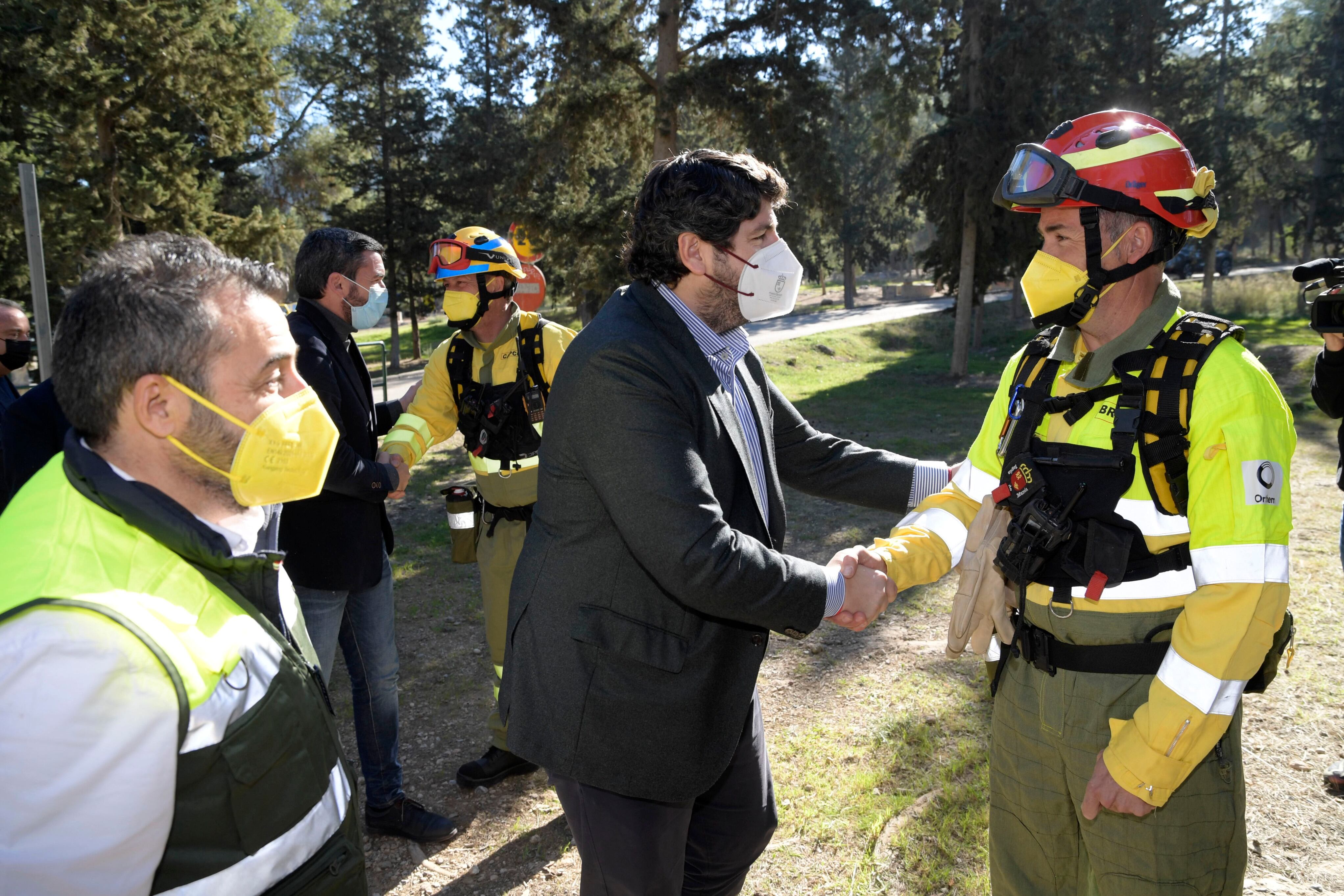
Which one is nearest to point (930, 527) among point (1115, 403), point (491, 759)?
point (1115, 403)

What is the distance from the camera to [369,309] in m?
4.05

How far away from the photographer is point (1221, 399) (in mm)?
2119

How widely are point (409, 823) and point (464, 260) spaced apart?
267 centimetres

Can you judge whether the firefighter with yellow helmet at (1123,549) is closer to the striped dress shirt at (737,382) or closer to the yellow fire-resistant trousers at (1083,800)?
the yellow fire-resistant trousers at (1083,800)

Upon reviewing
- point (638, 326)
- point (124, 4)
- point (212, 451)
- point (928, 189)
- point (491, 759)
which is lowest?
point (491, 759)

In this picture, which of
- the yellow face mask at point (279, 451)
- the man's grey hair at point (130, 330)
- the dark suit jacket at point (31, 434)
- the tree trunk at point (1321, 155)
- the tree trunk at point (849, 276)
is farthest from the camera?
the tree trunk at point (849, 276)

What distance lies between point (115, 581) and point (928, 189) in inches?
768

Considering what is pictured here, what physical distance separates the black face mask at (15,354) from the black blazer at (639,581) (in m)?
3.46

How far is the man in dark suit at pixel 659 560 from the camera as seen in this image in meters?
2.16

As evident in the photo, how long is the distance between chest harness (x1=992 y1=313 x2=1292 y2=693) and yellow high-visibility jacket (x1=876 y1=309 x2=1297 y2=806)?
0.03 metres

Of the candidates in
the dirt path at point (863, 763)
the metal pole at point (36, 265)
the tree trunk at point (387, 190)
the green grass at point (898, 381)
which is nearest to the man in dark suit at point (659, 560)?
the dirt path at point (863, 763)

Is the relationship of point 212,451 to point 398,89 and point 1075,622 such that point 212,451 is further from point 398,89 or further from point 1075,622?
point 398,89

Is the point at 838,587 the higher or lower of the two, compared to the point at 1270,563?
lower

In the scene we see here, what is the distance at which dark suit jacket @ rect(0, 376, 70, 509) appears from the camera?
307cm
